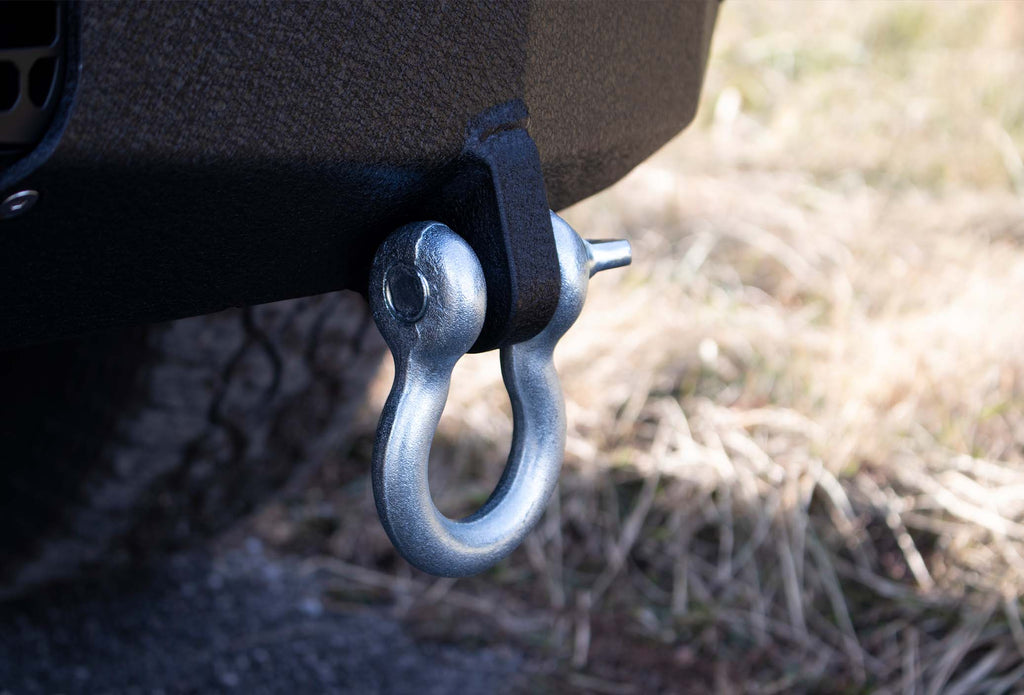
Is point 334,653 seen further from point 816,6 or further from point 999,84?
point 816,6

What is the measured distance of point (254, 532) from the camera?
4.51 feet

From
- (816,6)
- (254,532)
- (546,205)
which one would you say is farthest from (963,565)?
(816,6)

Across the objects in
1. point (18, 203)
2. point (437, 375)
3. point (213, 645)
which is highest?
point (18, 203)

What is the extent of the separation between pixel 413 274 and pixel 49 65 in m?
0.17

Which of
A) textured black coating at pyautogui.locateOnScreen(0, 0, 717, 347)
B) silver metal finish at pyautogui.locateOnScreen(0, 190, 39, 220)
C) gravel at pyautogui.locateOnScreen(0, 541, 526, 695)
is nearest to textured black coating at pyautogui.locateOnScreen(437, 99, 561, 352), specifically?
textured black coating at pyautogui.locateOnScreen(0, 0, 717, 347)

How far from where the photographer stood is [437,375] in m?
0.47

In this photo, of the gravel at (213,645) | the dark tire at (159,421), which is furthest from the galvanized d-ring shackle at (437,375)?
the gravel at (213,645)

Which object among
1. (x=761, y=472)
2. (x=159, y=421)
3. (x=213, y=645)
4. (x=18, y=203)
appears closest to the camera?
(x=18, y=203)

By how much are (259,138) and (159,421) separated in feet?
2.20

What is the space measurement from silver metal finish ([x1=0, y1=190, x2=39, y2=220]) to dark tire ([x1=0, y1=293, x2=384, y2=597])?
0.60 meters

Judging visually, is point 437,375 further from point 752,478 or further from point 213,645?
point 752,478

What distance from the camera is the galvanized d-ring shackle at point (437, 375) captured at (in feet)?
1.47

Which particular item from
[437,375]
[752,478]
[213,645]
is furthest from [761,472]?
[437,375]

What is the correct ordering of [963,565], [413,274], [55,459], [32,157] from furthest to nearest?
[963,565]
[55,459]
[413,274]
[32,157]
